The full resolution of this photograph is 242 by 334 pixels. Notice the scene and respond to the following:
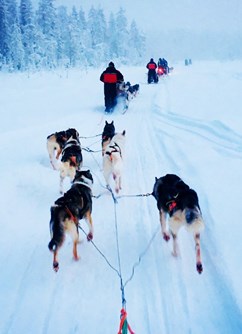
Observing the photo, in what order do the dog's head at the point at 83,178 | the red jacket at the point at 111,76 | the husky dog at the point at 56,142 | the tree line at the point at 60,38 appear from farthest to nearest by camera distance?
→ 1. the tree line at the point at 60,38
2. the red jacket at the point at 111,76
3. the husky dog at the point at 56,142
4. the dog's head at the point at 83,178

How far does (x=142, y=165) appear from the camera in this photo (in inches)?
237

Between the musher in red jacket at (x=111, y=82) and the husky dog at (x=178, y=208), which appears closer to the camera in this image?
the husky dog at (x=178, y=208)

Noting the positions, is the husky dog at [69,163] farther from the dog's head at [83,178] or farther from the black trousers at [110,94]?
the black trousers at [110,94]

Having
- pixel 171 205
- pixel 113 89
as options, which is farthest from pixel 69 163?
pixel 113 89

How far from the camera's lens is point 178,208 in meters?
2.95

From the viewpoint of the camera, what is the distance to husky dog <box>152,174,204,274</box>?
277 centimetres

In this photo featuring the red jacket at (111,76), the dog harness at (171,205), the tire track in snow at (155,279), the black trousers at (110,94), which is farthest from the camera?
the black trousers at (110,94)

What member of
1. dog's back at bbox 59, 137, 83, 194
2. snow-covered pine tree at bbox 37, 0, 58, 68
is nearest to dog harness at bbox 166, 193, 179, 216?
dog's back at bbox 59, 137, 83, 194

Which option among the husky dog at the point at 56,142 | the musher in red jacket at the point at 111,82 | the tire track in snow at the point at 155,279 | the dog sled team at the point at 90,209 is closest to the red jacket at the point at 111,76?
the musher in red jacket at the point at 111,82

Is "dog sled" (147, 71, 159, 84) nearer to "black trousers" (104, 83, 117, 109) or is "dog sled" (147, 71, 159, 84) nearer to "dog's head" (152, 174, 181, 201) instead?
"black trousers" (104, 83, 117, 109)

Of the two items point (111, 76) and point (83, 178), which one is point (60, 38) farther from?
point (83, 178)

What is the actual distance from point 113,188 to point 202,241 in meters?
2.02

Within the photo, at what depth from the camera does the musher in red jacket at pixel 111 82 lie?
1106cm

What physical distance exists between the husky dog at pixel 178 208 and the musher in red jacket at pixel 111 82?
821cm
